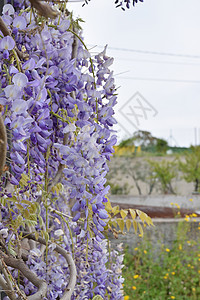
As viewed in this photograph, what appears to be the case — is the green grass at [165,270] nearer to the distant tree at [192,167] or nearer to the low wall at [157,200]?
the low wall at [157,200]

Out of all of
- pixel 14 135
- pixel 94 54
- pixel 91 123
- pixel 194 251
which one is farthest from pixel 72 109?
pixel 194 251

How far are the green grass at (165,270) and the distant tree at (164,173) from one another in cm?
400

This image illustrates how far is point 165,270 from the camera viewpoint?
306cm

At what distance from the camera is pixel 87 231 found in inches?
30.9

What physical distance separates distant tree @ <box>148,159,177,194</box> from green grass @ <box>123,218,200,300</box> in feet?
13.1

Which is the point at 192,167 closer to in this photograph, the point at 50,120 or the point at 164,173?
the point at 164,173

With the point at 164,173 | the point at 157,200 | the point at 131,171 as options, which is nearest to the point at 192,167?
the point at 164,173

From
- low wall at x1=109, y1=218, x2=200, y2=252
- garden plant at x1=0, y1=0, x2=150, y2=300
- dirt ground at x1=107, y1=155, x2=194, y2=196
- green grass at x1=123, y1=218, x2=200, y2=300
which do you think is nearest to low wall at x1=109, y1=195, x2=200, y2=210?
dirt ground at x1=107, y1=155, x2=194, y2=196

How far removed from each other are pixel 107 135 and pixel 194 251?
2767mm

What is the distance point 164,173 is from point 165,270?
4.54m

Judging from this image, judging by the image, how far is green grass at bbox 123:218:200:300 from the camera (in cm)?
279

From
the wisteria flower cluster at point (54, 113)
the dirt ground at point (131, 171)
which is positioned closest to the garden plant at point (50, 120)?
the wisteria flower cluster at point (54, 113)

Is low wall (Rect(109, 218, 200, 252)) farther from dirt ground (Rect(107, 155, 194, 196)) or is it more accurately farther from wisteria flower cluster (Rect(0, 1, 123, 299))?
dirt ground (Rect(107, 155, 194, 196))

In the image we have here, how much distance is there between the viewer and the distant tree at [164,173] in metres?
7.47
